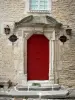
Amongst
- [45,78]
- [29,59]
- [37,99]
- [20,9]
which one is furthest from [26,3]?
[37,99]

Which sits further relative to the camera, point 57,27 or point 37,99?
point 57,27

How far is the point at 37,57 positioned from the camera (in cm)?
1271

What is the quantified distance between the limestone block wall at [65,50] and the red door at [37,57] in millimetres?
544

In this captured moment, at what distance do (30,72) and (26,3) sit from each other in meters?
3.33

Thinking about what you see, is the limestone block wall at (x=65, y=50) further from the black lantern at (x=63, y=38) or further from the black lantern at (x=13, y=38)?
the black lantern at (x=13, y=38)

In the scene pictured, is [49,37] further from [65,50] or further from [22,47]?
[22,47]

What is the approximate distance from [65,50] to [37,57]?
1397 mm

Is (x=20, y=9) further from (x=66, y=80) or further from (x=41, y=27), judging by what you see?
(x=66, y=80)

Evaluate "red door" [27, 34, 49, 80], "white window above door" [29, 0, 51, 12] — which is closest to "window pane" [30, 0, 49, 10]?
"white window above door" [29, 0, 51, 12]

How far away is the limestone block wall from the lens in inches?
487

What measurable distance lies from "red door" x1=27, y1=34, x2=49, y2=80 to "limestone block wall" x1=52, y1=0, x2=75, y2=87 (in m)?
0.54

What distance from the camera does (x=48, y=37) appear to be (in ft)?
41.0

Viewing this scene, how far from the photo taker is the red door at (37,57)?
12.7m

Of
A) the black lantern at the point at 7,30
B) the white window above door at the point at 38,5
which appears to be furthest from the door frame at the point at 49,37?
the white window above door at the point at 38,5
